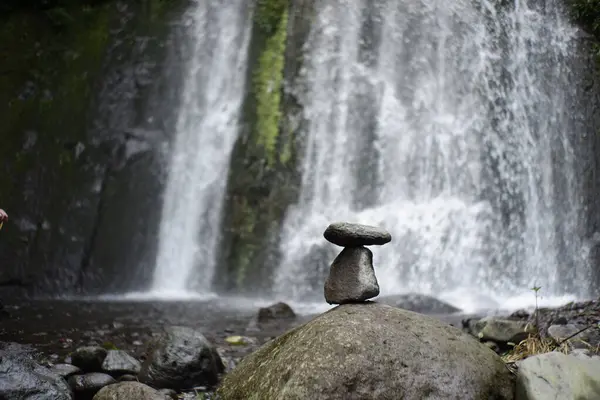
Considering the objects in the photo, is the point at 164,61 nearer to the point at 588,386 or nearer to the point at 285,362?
the point at 285,362

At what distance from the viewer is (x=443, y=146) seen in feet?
48.2

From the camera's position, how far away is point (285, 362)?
418cm

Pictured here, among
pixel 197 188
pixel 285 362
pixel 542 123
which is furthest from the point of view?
pixel 197 188

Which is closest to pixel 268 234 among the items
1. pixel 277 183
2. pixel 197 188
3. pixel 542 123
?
pixel 277 183

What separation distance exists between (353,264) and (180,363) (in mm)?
2235

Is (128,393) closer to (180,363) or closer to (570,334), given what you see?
(180,363)

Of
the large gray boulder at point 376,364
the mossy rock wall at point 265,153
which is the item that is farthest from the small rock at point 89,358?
the mossy rock wall at point 265,153

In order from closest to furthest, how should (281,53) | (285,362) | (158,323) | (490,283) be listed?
(285,362) < (158,323) < (490,283) < (281,53)

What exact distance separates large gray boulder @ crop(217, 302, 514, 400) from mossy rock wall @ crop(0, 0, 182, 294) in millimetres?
11016

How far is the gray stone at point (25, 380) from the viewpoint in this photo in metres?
4.73

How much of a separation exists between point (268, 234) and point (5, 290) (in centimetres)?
631

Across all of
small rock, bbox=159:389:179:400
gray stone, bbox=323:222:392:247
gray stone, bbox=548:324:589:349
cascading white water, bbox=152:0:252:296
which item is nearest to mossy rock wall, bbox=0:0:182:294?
cascading white water, bbox=152:0:252:296

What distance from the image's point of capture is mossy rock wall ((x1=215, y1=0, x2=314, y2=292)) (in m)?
14.5

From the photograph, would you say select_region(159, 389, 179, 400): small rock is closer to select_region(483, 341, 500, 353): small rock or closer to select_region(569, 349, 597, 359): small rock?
select_region(483, 341, 500, 353): small rock
